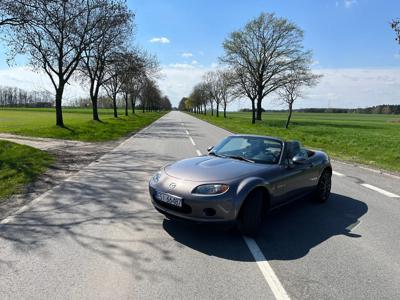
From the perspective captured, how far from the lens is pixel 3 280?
343 centimetres

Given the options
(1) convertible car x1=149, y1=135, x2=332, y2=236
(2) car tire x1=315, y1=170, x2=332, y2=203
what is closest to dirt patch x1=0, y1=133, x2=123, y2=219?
(1) convertible car x1=149, y1=135, x2=332, y2=236

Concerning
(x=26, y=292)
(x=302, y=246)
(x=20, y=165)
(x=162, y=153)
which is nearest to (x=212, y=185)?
(x=302, y=246)

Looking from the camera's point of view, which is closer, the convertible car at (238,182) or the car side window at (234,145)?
the convertible car at (238,182)

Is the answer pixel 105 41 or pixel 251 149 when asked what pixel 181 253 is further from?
pixel 105 41

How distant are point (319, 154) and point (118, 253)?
183 inches

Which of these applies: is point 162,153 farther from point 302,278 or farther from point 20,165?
point 302,278

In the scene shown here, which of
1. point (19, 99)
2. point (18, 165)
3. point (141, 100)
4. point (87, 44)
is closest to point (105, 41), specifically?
point (87, 44)

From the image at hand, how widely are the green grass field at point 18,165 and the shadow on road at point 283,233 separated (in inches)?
158

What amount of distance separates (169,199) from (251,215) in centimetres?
112

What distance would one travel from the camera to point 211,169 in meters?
5.08

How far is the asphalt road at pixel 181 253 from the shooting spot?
133 inches

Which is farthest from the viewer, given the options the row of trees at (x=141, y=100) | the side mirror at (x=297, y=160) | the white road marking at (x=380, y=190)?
the row of trees at (x=141, y=100)

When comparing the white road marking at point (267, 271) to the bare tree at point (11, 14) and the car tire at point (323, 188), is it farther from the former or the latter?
the bare tree at point (11, 14)

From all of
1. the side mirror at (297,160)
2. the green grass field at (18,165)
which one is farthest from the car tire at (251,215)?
the green grass field at (18,165)
